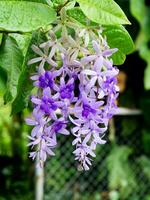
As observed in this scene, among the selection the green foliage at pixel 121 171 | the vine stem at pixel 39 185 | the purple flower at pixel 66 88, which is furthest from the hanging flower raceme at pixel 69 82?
the green foliage at pixel 121 171

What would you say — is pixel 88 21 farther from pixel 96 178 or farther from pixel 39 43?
pixel 96 178

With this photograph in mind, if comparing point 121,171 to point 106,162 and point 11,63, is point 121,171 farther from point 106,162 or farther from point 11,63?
point 11,63

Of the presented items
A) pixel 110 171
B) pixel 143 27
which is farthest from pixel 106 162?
pixel 143 27

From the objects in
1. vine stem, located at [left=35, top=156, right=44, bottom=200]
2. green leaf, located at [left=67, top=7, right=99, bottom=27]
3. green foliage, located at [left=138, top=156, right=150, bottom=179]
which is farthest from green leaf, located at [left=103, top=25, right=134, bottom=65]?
green foliage, located at [left=138, top=156, right=150, bottom=179]

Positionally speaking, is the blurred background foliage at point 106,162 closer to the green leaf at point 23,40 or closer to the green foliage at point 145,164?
the green foliage at point 145,164

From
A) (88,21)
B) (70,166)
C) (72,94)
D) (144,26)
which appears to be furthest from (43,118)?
(70,166)

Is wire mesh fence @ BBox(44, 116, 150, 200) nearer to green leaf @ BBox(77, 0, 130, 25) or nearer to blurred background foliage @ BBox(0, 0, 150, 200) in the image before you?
blurred background foliage @ BBox(0, 0, 150, 200)
